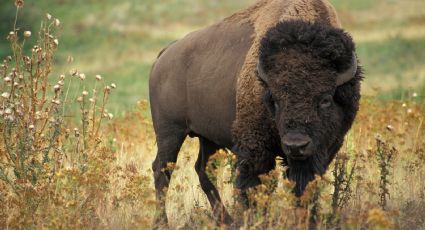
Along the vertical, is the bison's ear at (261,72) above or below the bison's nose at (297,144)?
above

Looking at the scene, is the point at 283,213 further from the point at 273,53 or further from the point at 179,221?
the point at 179,221

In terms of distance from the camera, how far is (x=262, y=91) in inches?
262

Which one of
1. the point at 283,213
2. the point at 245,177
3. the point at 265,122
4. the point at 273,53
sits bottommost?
the point at 283,213

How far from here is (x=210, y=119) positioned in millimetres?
7801

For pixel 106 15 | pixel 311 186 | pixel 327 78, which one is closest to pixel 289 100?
pixel 327 78

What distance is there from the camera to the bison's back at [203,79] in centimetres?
760

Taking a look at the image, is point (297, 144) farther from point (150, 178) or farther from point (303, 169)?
point (150, 178)

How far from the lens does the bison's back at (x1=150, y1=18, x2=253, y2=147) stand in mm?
7602

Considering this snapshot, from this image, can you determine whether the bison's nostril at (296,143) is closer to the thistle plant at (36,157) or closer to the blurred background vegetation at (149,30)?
the thistle plant at (36,157)

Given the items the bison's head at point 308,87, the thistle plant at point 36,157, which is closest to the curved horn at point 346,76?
the bison's head at point 308,87

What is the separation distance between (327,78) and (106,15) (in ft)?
156

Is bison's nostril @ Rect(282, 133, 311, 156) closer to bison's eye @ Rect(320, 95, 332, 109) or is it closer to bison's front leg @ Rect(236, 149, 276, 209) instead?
bison's eye @ Rect(320, 95, 332, 109)

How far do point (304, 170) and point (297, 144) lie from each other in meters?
0.59

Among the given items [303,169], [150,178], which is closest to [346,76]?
[303,169]
